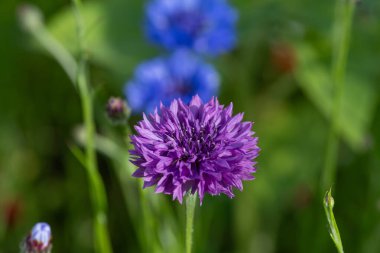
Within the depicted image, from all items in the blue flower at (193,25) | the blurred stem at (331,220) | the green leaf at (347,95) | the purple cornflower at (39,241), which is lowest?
the blurred stem at (331,220)

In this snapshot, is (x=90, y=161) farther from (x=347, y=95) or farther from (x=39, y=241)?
(x=347, y=95)

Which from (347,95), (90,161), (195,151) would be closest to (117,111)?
(90,161)

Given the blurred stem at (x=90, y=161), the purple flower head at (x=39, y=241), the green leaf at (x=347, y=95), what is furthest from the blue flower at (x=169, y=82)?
the purple flower head at (x=39, y=241)

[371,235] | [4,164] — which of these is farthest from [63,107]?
[371,235]

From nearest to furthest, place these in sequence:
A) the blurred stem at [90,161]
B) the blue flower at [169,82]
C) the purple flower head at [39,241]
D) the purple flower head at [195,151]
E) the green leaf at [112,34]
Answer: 1. the purple flower head at [195,151]
2. the purple flower head at [39,241]
3. the blurred stem at [90,161]
4. the blue flower at [169,82]
5. the green leaf at [112,34]

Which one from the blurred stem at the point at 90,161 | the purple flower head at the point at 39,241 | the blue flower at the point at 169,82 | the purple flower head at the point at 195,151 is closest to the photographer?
the purple flower head at the point at 195,151

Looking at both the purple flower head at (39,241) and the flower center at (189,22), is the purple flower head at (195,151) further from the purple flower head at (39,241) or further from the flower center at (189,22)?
the flower center at (189,22)
